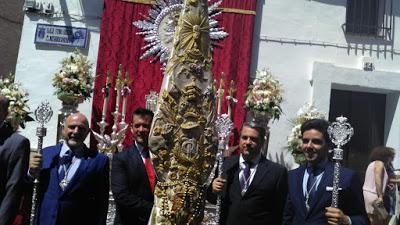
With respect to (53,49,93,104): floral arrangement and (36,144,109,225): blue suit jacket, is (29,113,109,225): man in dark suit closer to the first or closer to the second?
(36,144,109,225): blue suit jacket

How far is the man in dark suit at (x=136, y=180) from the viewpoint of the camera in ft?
15.4

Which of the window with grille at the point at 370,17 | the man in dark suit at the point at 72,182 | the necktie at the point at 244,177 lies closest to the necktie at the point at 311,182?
the necktie at the point at 244,177

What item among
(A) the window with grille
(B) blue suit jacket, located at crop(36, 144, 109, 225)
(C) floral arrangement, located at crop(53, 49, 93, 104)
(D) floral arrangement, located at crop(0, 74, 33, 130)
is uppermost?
(A) the window with grille

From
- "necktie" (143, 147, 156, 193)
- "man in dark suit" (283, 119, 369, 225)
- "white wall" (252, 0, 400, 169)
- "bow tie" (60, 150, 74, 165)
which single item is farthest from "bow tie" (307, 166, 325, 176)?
"white wall" (252, 0, 400, 169)

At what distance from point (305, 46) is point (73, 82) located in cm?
483

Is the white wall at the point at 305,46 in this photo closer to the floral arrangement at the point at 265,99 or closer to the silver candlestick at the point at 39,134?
the floral arrangement at the point at 265,99

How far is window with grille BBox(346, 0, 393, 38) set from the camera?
11789 mm

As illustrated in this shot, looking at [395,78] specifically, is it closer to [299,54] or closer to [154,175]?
[299,54]

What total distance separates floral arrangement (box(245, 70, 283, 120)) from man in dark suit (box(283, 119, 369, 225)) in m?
5.10

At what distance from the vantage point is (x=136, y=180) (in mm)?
4812

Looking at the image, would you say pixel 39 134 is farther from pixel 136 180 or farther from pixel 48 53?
pixel 48 53

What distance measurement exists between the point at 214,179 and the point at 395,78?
25.7 feet

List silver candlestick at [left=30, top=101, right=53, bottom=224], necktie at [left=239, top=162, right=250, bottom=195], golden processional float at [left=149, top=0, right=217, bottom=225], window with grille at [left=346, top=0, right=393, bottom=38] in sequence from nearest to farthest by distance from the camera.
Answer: golden processional float at [left=149, top=0, right=217, bottom=225] < silver candlestick at [left=30, top=101, right=53, bottom=224] < necktie at [left=239, top=162, right=250, bottom=195] < window with grille at [left=346, top=0, right=393, bottom=38]

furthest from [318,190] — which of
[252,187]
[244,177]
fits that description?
[244,177]
